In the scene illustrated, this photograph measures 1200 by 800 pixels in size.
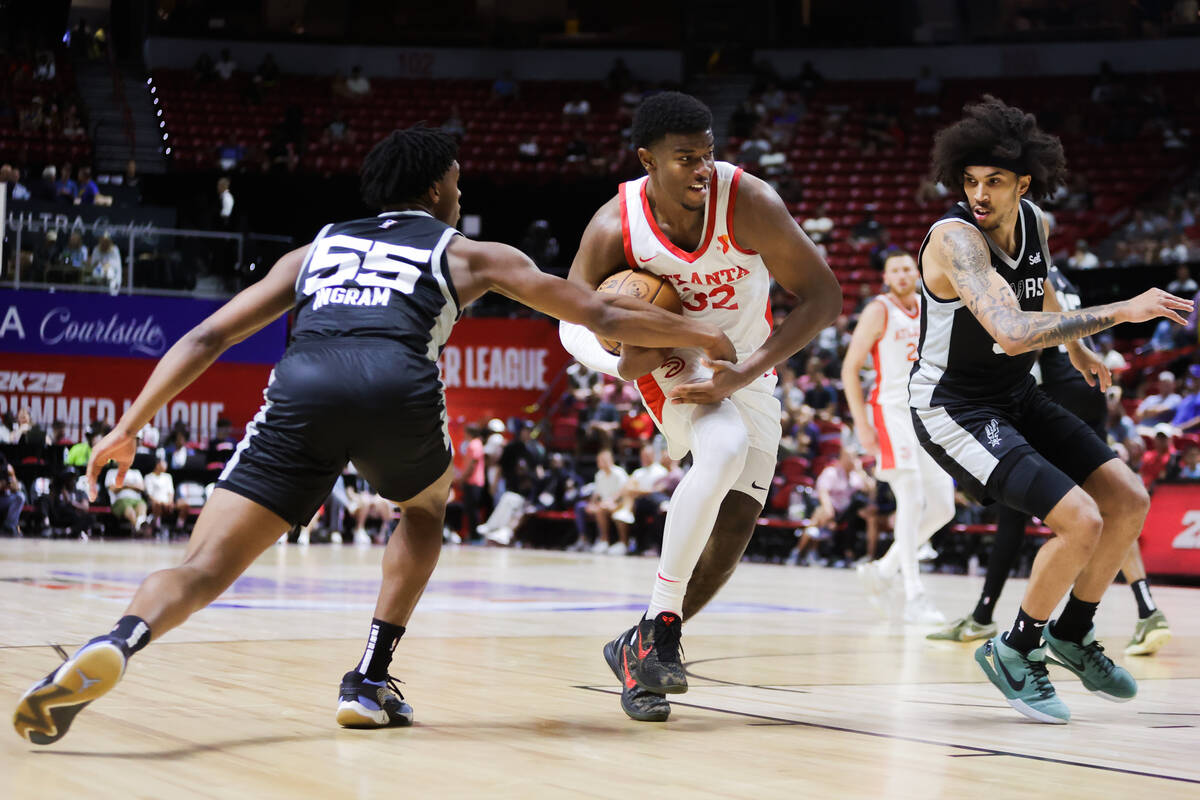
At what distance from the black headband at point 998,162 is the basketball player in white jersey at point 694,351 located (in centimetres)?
64

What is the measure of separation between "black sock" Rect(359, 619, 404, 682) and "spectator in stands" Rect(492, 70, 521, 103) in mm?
23835

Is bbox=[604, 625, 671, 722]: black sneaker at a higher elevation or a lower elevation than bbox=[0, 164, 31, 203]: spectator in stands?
lower

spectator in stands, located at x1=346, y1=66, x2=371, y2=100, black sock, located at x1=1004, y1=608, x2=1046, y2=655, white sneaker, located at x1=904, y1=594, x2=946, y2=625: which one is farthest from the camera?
spectator in stands, located at x1=346, y1=66, x2=371, y2=100

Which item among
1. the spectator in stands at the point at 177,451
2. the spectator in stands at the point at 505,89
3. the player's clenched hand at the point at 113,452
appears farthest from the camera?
the spectator in stands at the point at 505,89

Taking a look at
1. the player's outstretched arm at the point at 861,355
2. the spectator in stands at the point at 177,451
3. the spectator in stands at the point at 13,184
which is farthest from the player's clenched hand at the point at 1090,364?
the spectator in stands at the point at 13,184

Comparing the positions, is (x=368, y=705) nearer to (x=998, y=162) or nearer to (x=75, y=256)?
Result: (x=998, y=162)

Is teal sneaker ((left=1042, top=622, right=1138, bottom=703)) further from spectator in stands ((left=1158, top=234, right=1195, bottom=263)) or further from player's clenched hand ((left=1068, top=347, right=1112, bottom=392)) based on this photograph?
spectator in stands ((left=1158, top=234, right=1195, bottom=263))

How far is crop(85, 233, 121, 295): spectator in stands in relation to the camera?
17.2 m

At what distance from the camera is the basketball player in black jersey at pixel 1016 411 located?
424 cm

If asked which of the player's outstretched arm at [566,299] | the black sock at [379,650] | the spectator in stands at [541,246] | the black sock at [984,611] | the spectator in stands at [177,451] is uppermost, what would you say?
the spectator in stands at [541,246]

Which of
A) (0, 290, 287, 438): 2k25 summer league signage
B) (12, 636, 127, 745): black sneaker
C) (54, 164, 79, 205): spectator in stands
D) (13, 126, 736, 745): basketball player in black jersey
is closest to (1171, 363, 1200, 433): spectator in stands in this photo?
(13, 126, 736, 745): basketball player in black jersey

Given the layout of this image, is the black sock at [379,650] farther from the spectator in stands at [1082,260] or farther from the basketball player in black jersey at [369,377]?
the spectator in stands at [1082,260]

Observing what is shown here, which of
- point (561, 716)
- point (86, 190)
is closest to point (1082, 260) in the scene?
point (86, 190)

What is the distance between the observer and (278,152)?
23.4m
